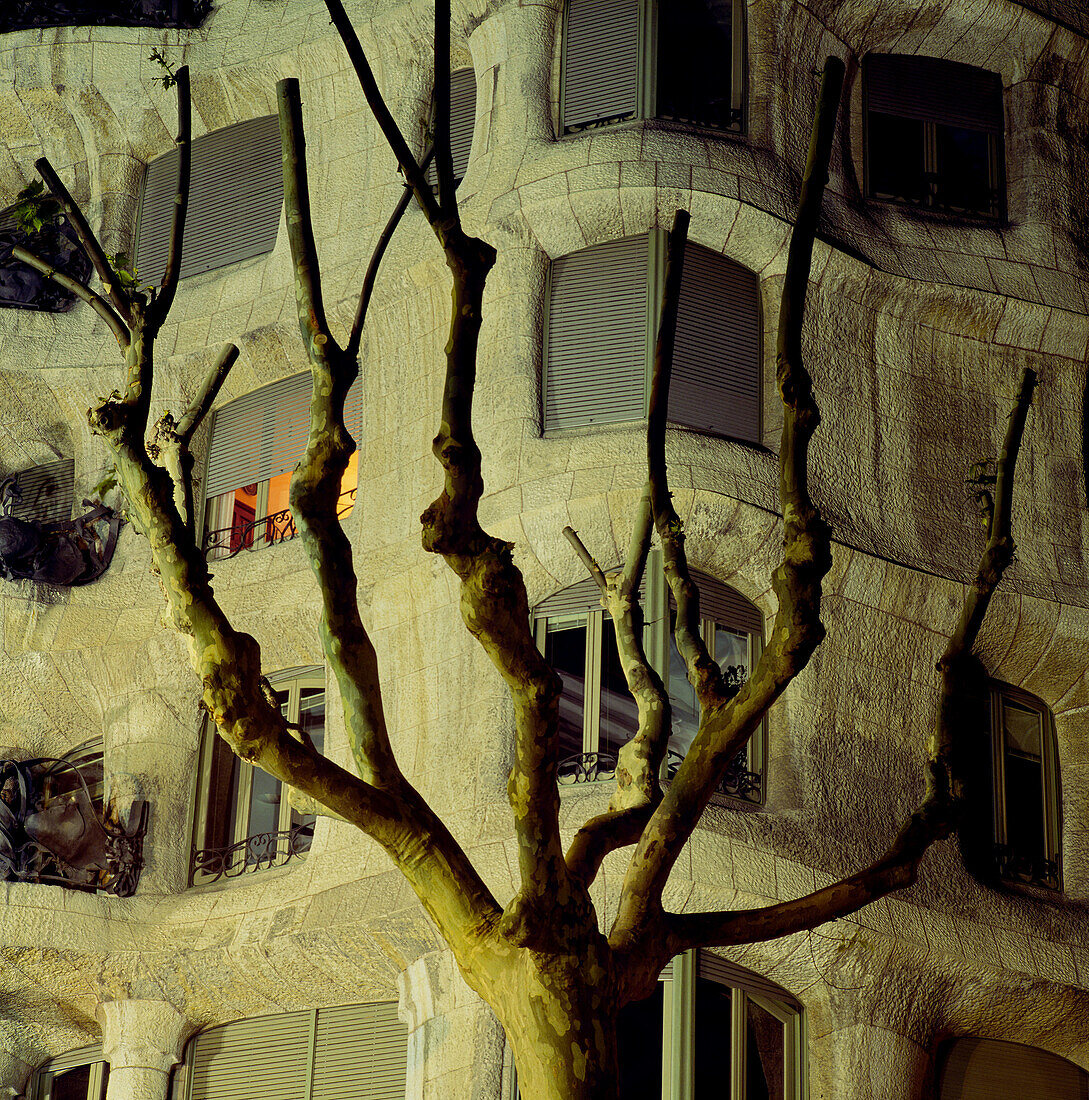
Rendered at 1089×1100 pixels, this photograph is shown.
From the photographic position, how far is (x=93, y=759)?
16875 millimetres

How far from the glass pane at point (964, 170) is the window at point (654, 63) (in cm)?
209

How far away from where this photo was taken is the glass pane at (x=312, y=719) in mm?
15281

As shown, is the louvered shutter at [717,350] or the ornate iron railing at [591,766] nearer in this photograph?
the ornate iron railing at [591,766]

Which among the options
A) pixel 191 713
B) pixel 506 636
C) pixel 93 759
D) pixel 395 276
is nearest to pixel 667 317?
pixel 506 636

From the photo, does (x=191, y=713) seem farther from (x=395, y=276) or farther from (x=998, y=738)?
(x=998, y=738)

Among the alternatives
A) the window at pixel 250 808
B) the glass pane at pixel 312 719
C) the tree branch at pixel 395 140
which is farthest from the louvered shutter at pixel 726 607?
the tree branch at pixel 395 140

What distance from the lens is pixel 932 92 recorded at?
16797 mm

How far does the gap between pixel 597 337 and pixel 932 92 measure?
4541mm

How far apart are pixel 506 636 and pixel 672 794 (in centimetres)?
118

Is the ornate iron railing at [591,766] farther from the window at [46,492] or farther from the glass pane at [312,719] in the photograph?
the window at [46,492]

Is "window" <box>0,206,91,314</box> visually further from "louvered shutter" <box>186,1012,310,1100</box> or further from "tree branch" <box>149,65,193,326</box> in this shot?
"tree branch" <box>149,65,193,326</box>

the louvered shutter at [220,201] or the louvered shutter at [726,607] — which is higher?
the louvered shutter at [220,201]

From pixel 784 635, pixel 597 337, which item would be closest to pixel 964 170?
pixel 597 337

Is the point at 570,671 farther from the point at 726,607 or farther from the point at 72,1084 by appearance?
the point at 72,1084
